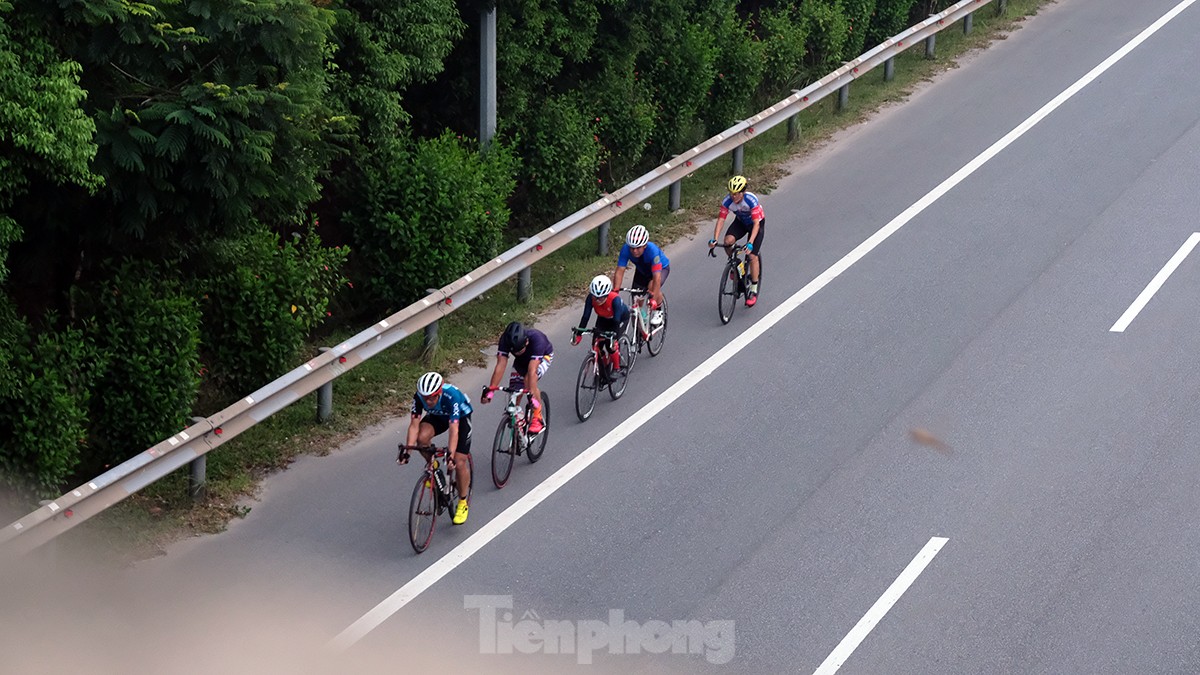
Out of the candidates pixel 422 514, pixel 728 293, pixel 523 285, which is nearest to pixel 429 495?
pixel 422 514

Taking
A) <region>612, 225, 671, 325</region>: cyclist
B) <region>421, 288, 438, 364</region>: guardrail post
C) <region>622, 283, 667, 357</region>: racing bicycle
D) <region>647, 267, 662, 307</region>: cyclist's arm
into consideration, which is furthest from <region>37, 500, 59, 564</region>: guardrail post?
<region>647, 267, 662, 307</region>: cyclist's arm

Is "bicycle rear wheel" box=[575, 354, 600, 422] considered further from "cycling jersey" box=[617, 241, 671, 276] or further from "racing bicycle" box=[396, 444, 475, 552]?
"racing bicycle" box=[396, 444, 475, 552]

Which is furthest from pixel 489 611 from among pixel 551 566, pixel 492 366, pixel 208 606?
pixel 492 366

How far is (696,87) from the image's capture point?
2230 cm

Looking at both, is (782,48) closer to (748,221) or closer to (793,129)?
(793,129)

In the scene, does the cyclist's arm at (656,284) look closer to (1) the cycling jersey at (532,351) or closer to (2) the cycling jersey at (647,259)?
(2) the cycling jersey at (647,259)

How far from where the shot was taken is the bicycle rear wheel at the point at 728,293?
17.2 meters

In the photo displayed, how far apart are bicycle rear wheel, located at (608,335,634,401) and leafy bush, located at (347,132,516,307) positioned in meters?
2.55

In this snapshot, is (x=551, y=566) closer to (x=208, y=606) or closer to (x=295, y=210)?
(x=208, y=606)

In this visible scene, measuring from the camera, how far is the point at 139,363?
13.4 metres

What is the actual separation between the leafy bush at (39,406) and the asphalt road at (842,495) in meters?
1.15

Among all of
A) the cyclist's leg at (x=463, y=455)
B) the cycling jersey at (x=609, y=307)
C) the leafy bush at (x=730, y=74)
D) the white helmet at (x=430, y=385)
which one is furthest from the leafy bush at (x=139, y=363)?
the leafy bush at (x=730, y=74)

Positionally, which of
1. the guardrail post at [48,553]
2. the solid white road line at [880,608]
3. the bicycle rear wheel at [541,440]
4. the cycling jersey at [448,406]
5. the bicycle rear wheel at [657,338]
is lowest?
the solid white road line at [880,608]

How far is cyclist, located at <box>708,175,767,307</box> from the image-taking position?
57.2ft
